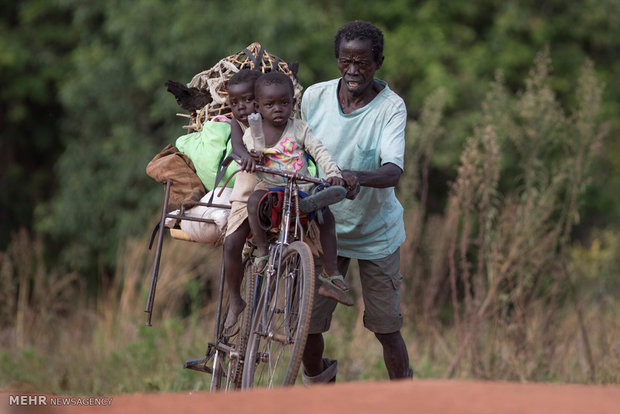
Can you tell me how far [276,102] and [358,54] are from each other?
0.67 metres

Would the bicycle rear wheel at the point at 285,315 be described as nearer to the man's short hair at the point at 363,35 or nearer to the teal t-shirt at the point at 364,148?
the teal t-shirt at the point at 364,148

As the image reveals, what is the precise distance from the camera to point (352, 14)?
15.9 m

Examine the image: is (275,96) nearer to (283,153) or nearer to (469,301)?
(283,153)

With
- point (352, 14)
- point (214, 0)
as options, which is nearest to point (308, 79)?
point (214, 0)

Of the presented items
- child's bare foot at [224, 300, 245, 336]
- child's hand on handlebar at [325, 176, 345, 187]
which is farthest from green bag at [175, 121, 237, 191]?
child's hand on handlebar at [325, 176, 345, 187]

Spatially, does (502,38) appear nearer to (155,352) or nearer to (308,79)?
(308,79)


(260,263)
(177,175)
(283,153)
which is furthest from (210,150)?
(260,263)

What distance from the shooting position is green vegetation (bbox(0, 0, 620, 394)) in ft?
23.3

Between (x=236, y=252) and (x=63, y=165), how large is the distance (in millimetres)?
11015

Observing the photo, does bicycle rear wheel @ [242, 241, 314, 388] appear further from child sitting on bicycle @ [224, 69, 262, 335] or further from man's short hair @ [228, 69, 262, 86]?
man's short hair @ [228, 69, 262, 86]

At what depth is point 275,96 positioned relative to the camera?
4668mm

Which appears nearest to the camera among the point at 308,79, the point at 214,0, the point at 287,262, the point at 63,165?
the point at 287,262

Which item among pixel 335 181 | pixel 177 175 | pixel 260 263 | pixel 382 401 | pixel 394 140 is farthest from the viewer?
pixel 177 175

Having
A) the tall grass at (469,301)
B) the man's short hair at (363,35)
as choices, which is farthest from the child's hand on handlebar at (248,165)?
the tall grass at (469,301)
